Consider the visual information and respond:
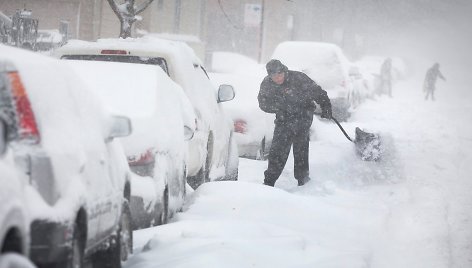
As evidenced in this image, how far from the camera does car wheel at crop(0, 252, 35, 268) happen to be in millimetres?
2922

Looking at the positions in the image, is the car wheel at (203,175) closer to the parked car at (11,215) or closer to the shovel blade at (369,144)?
the shovel blade at (369,144)

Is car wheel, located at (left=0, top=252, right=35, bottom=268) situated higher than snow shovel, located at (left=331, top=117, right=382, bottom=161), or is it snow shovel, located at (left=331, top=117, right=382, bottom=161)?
car wheel, located at (left=0, top=252, right=35, bottom=268)

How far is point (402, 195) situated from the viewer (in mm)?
9930

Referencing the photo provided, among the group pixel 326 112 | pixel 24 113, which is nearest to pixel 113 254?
pixel 24 113

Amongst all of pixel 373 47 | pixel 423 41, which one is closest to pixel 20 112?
pixel 373 47

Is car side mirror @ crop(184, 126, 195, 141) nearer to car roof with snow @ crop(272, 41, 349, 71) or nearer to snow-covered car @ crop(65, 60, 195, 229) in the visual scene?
snow-covered car @ crop(65, 60, 195, 229)

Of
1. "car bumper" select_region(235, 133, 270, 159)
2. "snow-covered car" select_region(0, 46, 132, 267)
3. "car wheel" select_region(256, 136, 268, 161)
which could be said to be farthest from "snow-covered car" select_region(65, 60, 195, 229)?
"car wheel" select_region(256, 136, 268, 161)

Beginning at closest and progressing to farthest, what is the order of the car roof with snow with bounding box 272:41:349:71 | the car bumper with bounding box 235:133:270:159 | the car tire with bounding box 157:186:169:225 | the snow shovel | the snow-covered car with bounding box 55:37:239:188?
the car tire with bounding box 157:186:169:225, the snow-covered car with bounding box 55:37:239:188, the snow shovel, the car bumper with bounding box 235:133:270:159, the car roof with snow with bounding box 272:41:349:71

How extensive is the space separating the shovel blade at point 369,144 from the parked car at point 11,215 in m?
9.35

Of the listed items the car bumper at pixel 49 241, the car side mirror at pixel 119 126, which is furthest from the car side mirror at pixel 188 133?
the car bumper at pixel 49 241

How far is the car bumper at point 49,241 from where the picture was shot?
11.1ft

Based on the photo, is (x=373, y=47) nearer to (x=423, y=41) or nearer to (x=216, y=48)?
(x=423, y=41)

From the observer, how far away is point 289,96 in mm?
10258

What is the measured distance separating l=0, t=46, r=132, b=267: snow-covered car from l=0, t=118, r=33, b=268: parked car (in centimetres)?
8
